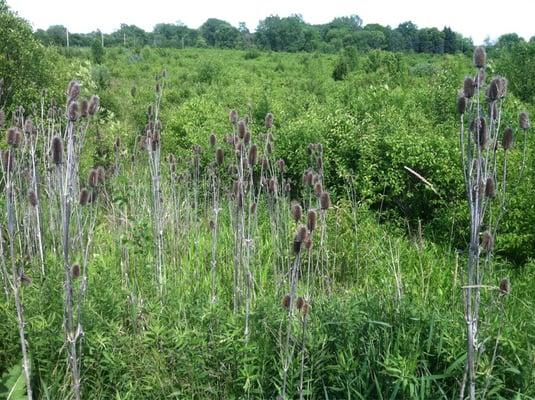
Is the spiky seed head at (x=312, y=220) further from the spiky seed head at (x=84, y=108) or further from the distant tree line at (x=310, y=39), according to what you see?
the distant tree line at (x=310, y=39)

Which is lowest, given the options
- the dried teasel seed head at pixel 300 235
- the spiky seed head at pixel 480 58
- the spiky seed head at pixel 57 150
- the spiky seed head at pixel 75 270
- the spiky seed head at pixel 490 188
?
the spiky seed head at pixel 75 270

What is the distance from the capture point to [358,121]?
793 cm

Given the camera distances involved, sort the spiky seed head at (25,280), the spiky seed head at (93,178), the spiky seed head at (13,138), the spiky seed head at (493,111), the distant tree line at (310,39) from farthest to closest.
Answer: the distant tree line at (310,39) < the spiky seed head at (25,280) < the spiky seed head at (13,138) < the spiky seed head at (93,178) < the spiky seed head at (493,111)

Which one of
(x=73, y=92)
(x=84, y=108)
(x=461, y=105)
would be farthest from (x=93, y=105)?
(x=461, y=105)

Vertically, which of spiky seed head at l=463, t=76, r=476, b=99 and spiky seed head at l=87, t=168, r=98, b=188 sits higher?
spiky seed head at l=463, t=76, r=476, b=99

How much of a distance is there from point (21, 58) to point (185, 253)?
5.04 m

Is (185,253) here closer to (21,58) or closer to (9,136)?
(9,136)

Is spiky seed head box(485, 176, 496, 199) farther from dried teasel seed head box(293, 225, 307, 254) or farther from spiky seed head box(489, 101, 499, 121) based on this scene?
dried teasel seed head box(293, 225, 307, 254)

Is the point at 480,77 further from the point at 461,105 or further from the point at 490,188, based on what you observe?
the point at 490,188

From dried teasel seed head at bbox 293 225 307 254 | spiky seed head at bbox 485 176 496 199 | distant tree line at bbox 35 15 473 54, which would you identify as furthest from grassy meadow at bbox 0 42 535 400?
distant tree line at bbox 35 15 473 54

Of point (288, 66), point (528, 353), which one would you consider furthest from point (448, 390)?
point (288, 66)

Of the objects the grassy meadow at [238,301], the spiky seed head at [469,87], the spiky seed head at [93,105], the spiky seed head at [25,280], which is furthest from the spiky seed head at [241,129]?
the spiky seed head at [25,280]

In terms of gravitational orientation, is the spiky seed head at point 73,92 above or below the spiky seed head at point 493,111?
above

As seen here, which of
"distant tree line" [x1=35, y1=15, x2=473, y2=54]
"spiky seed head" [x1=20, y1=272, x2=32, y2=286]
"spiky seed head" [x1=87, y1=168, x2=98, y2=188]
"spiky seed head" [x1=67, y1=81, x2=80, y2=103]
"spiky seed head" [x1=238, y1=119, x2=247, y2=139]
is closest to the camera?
"spiky seed head" [x1=67, y1=81, x2=80, y2=103]
